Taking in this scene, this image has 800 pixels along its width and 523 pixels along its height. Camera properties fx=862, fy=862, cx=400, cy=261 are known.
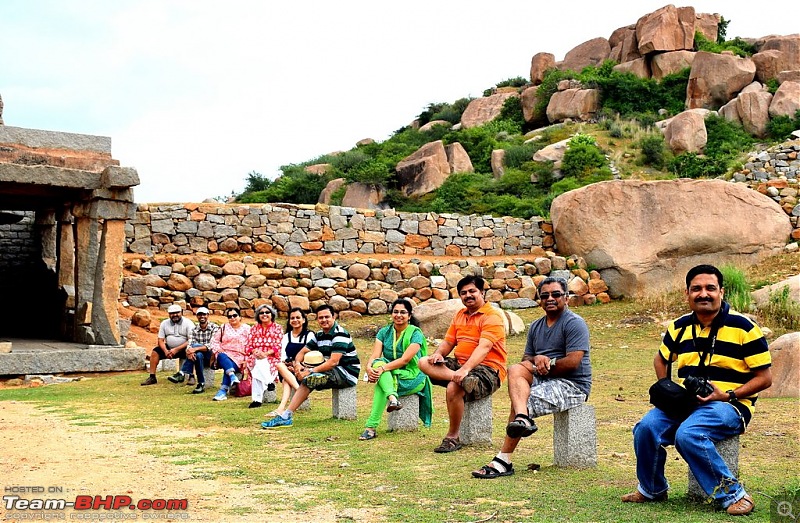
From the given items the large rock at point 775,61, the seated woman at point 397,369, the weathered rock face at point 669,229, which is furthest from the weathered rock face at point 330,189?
the seated woman at point 397,369

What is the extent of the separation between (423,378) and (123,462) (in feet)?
8.77

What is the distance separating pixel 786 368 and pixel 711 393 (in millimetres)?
5588

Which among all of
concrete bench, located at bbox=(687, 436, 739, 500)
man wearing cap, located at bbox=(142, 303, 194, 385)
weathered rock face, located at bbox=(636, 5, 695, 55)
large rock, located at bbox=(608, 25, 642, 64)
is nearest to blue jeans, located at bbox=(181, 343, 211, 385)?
man wearing cap, located at bbox=(142, 303, 194, 385)

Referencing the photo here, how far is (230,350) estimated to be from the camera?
36.1 ft

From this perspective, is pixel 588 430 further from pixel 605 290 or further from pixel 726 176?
pixel 726 176

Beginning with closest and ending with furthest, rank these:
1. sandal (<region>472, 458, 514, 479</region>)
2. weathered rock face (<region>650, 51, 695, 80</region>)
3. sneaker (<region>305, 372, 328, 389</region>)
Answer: sandal (<region>472, 458, 514, 479</region>) < sneaker (<region>305, 372, 328, 389</region>) < weathered rock face (<region>650, 51, 695, 80</region>)

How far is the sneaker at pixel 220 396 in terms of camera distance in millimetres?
10364

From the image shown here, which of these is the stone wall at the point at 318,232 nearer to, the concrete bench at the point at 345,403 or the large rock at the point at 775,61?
the concrete bench at the point at 345,403

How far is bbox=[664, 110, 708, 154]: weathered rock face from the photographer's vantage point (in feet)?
105

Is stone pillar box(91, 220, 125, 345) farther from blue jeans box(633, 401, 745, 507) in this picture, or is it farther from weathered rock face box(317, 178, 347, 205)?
weathered rock face box(317, 178, 347, 205)

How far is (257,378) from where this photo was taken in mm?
9695

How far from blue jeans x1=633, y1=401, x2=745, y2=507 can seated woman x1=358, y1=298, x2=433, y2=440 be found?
2.87 m

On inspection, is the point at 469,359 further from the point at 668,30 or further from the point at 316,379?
the point at 668,30

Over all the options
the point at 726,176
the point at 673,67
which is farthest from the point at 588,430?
the point at 673,67
